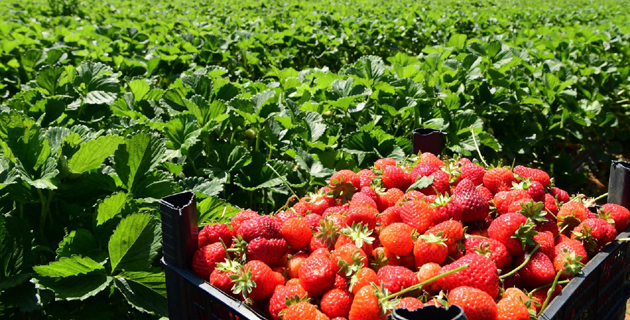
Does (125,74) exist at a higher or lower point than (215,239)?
lower

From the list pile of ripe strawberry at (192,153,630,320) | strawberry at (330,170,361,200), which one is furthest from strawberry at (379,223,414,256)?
strawberry at (330,170,361,200)

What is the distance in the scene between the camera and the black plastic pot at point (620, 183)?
5.61 ft

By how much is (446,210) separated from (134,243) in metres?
0.87

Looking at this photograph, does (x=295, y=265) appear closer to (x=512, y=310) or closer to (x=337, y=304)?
(x=337, y=304)

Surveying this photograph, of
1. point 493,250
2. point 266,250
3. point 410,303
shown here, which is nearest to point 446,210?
point 493,250

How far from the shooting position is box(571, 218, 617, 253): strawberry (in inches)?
59.7

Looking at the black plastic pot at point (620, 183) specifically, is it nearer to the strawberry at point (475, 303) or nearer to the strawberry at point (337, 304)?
the strawberry at point (475, 303)

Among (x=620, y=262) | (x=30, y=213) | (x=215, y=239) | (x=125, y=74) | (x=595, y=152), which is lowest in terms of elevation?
(x=595, y=152)

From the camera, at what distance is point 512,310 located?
1222 millimetres

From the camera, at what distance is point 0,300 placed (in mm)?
1648

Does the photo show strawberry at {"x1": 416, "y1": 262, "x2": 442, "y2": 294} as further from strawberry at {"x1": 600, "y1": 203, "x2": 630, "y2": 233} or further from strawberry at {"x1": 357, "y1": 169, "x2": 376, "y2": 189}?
strawberry at {"x1": 600, "y1": 203, "x2": 630, "y2": 233}

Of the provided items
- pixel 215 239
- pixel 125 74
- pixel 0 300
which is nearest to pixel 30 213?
pixel 0 300

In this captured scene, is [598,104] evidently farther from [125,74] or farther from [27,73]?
[27,73]

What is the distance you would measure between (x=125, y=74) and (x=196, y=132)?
7.05 feet
